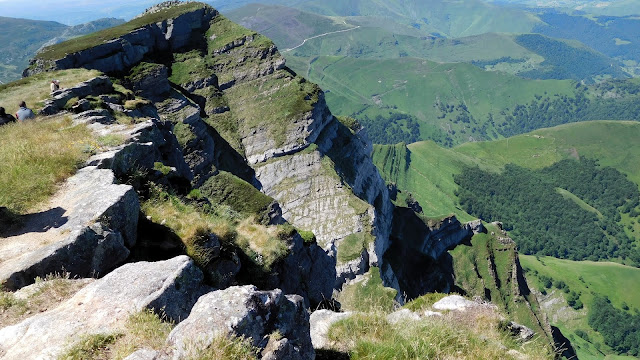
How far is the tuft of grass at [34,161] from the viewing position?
16719mm

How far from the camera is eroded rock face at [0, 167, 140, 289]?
475 inches

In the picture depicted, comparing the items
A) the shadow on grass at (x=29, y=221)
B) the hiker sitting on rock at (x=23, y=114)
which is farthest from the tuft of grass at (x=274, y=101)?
the shadow on grass at (x=29, y=221)

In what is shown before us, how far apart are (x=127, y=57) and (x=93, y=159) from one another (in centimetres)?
8656

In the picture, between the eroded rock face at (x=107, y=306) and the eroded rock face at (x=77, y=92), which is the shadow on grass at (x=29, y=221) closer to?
the eroded rock face at (x=107, y=306)

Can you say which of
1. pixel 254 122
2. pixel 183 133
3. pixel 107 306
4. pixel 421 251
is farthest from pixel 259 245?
pixel 421 251

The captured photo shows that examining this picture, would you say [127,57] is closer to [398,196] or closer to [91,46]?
[91,46]

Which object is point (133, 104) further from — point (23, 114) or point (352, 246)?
point (352, 246)

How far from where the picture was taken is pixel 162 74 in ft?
289

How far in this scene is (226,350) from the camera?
7324mm

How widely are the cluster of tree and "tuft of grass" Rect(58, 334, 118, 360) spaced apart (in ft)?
698

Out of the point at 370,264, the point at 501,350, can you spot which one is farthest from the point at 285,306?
the point at 370,264

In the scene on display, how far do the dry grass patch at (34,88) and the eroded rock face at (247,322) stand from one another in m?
40.9

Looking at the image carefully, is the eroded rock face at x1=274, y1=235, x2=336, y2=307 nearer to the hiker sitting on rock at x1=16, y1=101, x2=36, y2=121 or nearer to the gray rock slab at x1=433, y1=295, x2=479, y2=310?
the gray rock slab at x1=433, y1=295, x2=479, y2=310

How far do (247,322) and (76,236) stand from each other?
835cm
